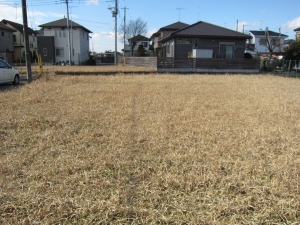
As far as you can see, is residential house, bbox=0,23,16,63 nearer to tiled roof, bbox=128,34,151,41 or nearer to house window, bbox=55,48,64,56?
house window, bbox=55,48,64,56

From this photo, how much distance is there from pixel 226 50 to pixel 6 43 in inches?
1059

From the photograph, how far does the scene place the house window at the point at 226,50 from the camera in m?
21.9

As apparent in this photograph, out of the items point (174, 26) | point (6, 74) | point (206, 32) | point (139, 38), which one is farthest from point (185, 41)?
point (139, 38)

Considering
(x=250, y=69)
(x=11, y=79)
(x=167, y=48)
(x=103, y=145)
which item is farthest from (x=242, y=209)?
(x=167, y=48)

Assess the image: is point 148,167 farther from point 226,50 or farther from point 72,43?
point 72,43

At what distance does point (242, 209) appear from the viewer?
204 centimetres

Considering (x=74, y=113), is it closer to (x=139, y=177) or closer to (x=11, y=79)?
(x=139, y=177)

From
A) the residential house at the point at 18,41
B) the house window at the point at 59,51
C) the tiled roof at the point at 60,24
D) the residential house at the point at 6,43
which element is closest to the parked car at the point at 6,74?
the residential house at the point at 6,43

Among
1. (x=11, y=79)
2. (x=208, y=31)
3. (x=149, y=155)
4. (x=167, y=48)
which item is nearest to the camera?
(x=149, y=155)

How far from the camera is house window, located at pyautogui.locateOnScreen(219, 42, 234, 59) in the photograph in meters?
21.9

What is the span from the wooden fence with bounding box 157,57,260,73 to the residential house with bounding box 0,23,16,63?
22272 millimetres

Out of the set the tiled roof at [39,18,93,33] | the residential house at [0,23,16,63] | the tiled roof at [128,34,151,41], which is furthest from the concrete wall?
the tiled roof at [128,34,151,41]

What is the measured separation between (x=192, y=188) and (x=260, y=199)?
0.61 metres

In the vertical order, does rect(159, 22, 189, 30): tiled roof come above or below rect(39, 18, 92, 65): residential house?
above
